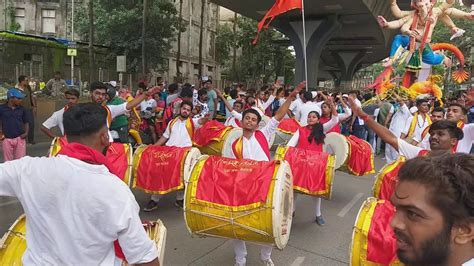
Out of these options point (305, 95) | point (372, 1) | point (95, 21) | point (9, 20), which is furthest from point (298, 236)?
point (9, 20)

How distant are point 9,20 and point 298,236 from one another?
36.3m

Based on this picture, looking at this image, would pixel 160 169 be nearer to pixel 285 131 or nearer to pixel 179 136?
pixel 179 136

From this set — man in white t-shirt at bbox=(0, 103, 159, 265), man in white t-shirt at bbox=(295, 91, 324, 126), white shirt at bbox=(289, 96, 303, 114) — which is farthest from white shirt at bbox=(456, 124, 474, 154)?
white shirt at bbox=(289, 96, 303, 114)

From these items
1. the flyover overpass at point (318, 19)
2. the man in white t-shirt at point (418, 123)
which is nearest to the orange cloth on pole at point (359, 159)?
the man in white t-shirt at point (418, 123)

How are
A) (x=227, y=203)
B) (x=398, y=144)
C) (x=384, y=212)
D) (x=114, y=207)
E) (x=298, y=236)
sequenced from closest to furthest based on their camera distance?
(x=114, y=207)
(x=384, y=212)
(x=227, y=203)
(x=398, y=144)
(x=298, y=236)

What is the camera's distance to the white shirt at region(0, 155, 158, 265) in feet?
6.26

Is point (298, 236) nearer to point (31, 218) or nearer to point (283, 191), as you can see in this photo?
point (283, 191)

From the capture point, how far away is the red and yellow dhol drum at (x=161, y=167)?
201 inches

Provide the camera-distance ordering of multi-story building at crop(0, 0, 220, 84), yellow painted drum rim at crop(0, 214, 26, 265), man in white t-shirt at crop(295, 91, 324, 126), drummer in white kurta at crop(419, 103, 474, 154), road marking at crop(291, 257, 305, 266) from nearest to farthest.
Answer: yellow painted drum rim at crop(0, 214, 26, 265), road marking at crop(291, 257, 305, 266), drummer in white kurta at crop(419, 103, 474, 154), man in white t-shirt at crop(295, 91, 324, 126), multi-story building at crop(0, 0, 220, 84)

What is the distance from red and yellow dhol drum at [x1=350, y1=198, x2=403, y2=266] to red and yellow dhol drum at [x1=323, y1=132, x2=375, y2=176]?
328 centimetres

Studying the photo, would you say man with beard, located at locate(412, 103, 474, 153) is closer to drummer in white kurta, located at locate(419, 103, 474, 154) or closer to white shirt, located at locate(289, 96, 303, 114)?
drummer in white kurta, located at locate(419, 103, 474, 154)

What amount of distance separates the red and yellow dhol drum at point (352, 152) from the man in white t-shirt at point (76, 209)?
467 centimetres

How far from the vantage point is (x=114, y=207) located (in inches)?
75.2

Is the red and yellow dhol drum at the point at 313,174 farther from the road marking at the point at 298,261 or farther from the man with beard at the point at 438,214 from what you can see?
the man with beard at the point at 438,214
